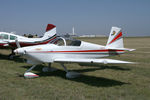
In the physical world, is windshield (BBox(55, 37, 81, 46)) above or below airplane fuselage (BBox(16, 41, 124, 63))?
above

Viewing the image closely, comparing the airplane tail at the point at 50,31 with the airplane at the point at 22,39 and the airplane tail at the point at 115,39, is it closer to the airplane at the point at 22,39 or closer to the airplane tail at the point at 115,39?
the airplane at the point at 22,39

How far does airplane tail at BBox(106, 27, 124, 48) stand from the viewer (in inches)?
336

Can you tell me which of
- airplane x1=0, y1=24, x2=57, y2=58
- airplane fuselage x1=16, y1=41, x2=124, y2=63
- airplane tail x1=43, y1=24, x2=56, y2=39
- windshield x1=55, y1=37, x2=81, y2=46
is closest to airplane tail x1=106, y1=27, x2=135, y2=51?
airplane fuselage x1=16, y1=41, x2=124, y2=63

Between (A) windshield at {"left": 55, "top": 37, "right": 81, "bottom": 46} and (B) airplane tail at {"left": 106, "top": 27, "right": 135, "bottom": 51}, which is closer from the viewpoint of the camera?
(A) windshield at {"left": 55, "top": 37, "right": 81, "bottom": 46}

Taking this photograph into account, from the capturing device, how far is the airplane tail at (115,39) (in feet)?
28.0

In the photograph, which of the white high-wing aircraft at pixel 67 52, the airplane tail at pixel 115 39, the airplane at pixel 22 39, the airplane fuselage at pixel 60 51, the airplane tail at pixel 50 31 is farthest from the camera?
the airplane tail at pixel 50 31

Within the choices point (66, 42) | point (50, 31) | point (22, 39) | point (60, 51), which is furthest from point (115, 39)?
point (50, 31)

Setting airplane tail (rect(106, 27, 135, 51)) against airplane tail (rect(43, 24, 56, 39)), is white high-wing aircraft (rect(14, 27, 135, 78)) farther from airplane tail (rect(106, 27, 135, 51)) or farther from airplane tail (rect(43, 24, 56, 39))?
airplane tail (rect(43, 24, 56, 39))

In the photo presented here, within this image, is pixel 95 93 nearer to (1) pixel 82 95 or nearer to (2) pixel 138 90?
(1) pixel 82 95

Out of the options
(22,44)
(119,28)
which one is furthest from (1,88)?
(22,44)

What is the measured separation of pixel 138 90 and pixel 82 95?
1802 mm

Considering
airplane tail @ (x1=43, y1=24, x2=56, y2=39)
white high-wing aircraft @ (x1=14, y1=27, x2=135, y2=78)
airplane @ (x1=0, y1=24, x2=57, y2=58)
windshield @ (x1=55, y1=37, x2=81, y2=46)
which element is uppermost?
airplane tail @ (x1=43, y1=24, x2=56, y2=39)

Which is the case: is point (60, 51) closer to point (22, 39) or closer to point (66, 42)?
point (66, 42)

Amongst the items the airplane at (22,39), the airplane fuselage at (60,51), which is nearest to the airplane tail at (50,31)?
the airplane at (22,39)
